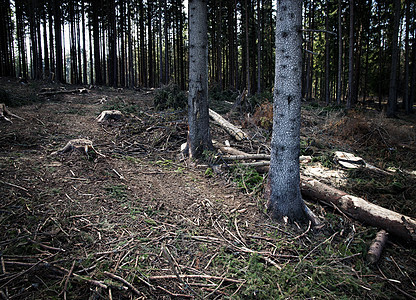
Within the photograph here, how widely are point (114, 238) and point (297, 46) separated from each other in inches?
139

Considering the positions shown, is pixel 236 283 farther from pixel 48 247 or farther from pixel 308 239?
pixel 48 247

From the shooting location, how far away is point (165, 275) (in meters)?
2.62

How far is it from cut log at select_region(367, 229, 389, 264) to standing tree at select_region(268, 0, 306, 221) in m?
0.93

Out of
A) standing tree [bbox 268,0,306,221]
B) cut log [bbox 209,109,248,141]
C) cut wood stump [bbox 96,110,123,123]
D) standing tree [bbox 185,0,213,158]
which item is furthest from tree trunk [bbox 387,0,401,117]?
cut wood stump [bbox 96,110,123,123]

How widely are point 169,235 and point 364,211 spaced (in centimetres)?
300

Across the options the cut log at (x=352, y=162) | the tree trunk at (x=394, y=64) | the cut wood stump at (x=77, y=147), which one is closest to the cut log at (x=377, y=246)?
the cut log at (x=352, y=162)

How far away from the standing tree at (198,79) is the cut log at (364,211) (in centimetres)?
253

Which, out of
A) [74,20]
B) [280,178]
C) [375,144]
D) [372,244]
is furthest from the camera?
[74,20]

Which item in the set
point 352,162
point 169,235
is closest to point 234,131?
point 352,162

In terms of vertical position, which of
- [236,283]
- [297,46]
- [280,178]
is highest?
[297,46]

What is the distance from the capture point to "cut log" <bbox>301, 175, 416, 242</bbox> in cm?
344

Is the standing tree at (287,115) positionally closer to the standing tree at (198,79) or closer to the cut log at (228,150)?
the cut log at (228,150)

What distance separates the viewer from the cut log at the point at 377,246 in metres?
3.12

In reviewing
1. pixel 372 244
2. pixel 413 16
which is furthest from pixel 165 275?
pixel 413 16
